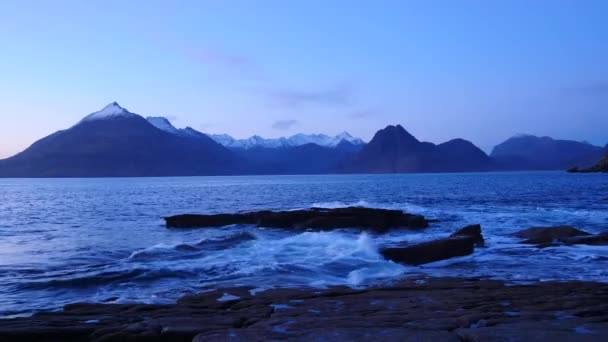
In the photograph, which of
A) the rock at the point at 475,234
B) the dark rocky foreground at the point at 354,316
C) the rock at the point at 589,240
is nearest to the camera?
the dark rocky foreground at the point at 354,316

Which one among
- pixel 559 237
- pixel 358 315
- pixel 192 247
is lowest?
pixel 192 247

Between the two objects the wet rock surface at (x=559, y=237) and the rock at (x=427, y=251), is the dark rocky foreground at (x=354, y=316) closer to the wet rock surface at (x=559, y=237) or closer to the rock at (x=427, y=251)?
the rock at (x=427, y=251)

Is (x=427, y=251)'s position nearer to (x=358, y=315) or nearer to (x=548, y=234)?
Answer: (x=548, y=234)

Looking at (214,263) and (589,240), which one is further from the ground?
(589,240)

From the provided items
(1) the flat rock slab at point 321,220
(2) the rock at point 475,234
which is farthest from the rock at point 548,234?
(1) the flat rock slab at point 321,220

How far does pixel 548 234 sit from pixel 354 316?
18.2 meters

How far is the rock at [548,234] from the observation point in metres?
23.3

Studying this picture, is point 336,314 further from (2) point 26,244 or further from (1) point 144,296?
(2) point 26,244

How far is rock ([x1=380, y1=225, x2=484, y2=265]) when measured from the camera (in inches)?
744

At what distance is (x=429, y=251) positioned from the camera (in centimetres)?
1916

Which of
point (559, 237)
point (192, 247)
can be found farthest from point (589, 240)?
point (192, 247)

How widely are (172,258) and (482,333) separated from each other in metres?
15.5

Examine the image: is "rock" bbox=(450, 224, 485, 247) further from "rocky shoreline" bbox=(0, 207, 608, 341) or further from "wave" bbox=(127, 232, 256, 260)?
"wave" bbox=(127, 232, 256, 260)

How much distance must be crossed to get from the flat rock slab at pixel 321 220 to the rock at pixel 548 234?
28.4 ft
